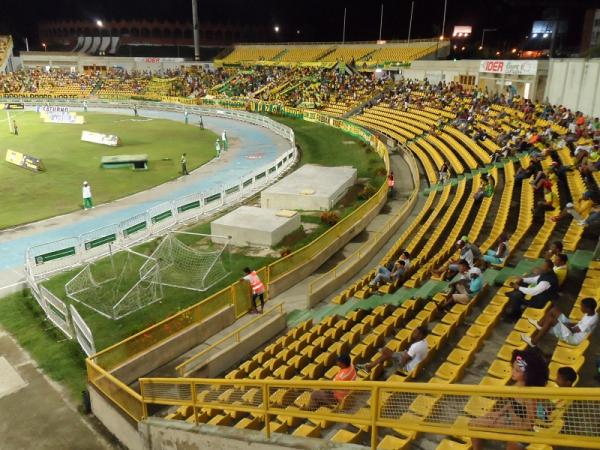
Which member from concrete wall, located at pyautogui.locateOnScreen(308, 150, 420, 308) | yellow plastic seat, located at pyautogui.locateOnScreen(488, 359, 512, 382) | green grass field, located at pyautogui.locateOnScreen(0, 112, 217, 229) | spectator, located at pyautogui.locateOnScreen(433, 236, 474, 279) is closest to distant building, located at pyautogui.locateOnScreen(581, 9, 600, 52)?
green grass field, located at pyautogui.locateOnScreen(0, 112, 217, 229)

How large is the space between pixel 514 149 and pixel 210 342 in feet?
60.8

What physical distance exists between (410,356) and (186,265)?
1012cm

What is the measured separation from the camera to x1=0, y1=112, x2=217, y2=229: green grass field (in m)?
26.0

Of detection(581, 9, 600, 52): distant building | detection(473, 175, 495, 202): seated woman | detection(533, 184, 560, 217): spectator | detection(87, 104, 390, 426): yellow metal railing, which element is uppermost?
detection(581, 9, 600, 52): distant building

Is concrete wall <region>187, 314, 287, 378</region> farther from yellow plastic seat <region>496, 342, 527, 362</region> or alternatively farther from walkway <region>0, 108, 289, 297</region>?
walkway <region>0, 108, 289, 297</region>

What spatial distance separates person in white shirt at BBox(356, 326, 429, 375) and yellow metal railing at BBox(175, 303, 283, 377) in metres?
3.88

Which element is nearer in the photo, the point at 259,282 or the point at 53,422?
the point at 53,422

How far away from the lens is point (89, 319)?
13.9 m

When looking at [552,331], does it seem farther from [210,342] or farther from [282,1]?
[282,1]

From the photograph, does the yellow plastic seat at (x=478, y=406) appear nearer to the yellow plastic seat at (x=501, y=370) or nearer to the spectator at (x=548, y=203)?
the yellow plastic seat at (x=501, y=370)

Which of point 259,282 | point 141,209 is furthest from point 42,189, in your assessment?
point 259,282

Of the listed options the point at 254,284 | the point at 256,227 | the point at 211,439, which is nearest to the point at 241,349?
the point at 254,284

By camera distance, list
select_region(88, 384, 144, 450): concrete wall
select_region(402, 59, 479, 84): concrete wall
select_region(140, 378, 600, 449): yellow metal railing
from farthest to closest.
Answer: select_region(402, 59, 479, 84): concrete wall, select_region(88, 384, 144, 450): concrete wall, select_region(140, 378, 600, 449): yellow metal railing

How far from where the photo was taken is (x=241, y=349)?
12.0 m
